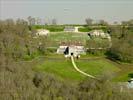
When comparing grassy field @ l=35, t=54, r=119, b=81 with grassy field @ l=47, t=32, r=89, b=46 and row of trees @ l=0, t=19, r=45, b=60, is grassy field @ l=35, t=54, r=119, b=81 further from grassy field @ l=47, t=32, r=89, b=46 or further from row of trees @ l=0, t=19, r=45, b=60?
grassy field @ l=47, t=32, r=89, b=46

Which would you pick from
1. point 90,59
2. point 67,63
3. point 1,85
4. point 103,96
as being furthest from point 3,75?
point 90,59

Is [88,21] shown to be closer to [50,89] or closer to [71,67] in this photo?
[71,67]

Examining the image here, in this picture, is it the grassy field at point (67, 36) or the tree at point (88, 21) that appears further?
the tree at point (88, 21)

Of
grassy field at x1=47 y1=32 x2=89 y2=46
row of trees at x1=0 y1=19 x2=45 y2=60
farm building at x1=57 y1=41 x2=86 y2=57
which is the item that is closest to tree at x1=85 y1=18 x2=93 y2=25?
grassy field at x1=47 y1=32 x2=89 y2=46

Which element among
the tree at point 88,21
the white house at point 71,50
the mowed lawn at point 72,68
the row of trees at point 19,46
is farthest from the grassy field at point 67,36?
the mowed lawn at point 72,68

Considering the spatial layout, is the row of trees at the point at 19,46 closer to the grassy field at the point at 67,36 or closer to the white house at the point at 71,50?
the white house at the point at 71,50

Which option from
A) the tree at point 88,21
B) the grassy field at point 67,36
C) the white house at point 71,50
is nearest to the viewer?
the white house at point 71,50

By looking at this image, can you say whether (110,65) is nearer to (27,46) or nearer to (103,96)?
(27,46)

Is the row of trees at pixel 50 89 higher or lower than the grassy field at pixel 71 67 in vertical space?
higher
